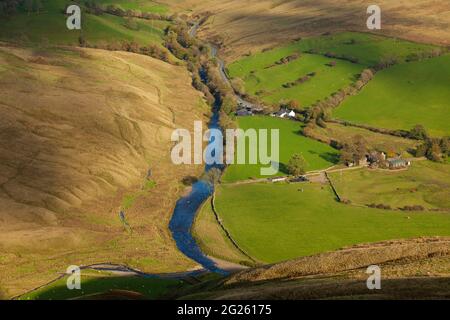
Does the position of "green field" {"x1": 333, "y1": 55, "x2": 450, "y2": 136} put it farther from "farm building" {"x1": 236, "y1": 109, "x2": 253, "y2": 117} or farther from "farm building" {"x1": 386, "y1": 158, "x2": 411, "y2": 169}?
"farm building" {"x1": 236, "y1": 109, "x2": 253, "y2": 117}

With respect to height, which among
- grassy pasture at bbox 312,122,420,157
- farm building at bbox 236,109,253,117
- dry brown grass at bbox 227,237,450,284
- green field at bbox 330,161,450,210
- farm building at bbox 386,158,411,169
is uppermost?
dry brown grass at bbox 227,237,450,284

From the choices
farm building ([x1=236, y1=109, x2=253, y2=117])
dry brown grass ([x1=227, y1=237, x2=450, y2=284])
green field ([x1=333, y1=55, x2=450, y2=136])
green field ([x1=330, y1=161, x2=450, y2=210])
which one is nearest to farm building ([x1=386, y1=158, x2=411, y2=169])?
green field ([x1=330, y1=161, x2=450, y2=210])

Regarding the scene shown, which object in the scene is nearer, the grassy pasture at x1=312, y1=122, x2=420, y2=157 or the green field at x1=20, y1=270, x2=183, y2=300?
the green field at x1=20, y1=270, x2=183, y2=300

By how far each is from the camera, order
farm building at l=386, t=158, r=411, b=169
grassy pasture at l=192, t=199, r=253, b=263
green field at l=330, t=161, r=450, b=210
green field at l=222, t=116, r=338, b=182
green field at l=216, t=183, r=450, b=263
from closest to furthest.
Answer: grassy pasture at l=192, t=199, r=253, b=263 → green field at l=216, t=183, r=450, b=263 → green field at l=330, t=161, r=450, b=210 → green field at l=222, t=116, r=338, b=182 → farm building at l=386, t=158, r=411, b=169

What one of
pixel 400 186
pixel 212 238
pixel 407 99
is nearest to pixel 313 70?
pixel 407 99

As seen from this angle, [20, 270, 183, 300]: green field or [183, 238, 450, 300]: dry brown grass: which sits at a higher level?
[183, 238, 450, 300]: dry brown grass

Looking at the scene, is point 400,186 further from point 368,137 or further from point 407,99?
point 407,99
